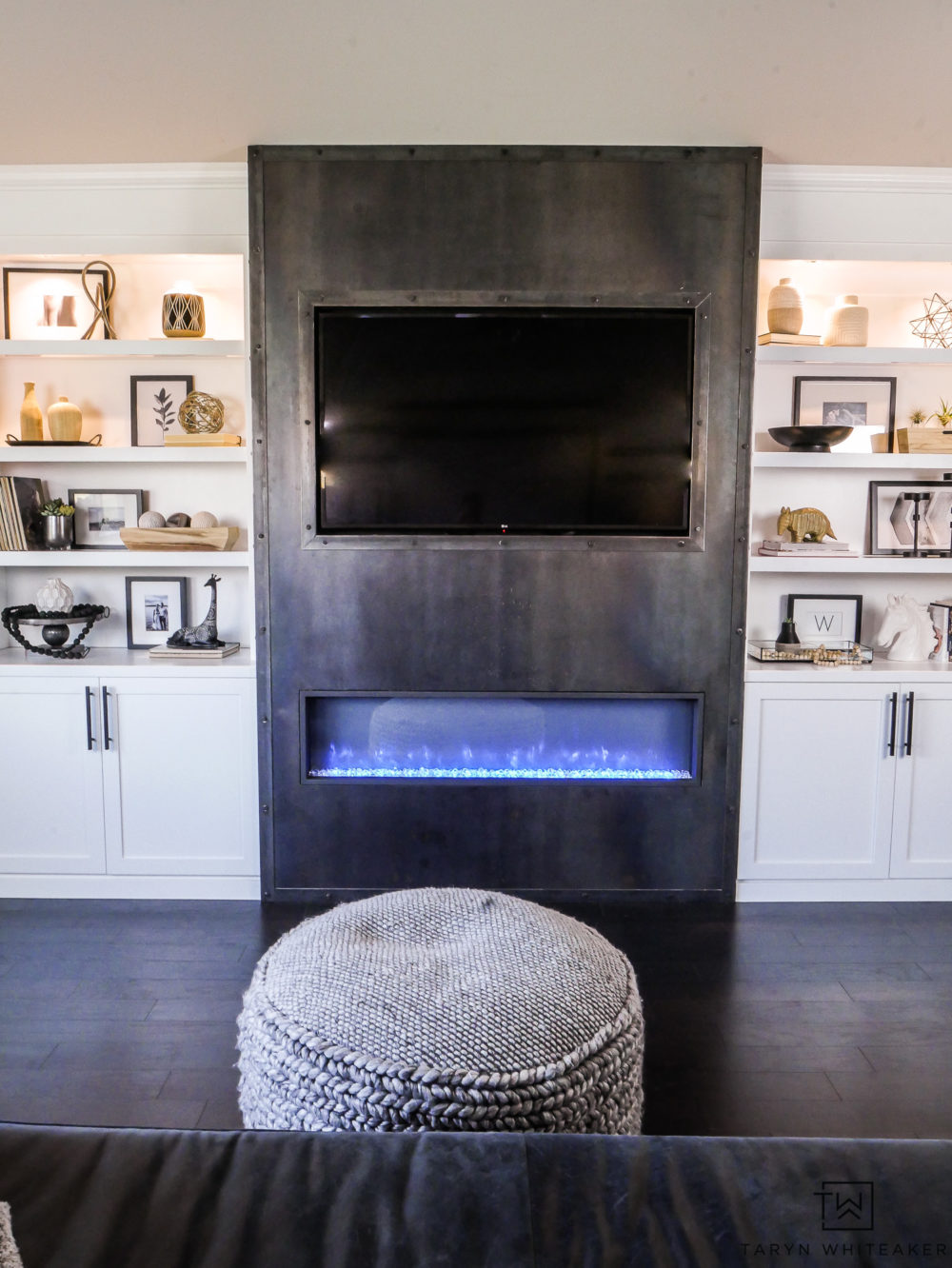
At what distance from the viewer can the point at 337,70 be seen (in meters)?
2.50

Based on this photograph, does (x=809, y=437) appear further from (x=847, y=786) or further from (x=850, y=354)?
(x=847, y=786)

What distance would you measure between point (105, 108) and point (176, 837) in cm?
236

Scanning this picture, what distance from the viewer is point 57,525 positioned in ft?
11.2

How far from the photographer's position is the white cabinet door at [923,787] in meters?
3.22

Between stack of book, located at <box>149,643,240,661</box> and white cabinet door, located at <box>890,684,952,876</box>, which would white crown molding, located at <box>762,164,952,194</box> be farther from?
stack of book, located at <box>149,643,240,661</box>

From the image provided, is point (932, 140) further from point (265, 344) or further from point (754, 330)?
point (265, 344)

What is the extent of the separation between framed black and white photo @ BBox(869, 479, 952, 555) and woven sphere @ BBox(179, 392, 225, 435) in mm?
2517

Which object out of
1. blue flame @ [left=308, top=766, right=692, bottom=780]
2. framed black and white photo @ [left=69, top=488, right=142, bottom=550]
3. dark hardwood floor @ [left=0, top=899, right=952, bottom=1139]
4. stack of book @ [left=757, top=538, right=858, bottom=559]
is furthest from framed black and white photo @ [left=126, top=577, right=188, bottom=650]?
stack of book @ [left=757, top=538, right=858, bottom=559]

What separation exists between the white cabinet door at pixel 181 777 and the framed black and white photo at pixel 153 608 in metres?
0.45

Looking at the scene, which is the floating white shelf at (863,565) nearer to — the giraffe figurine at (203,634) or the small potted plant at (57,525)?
the giraffe figurine at (203,634)

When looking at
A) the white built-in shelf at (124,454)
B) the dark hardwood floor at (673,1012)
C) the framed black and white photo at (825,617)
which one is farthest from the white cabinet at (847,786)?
the white built-in shelf at (124,454)

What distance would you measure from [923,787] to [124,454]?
3.08 m

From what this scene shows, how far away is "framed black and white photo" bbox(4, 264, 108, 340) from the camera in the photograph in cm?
347

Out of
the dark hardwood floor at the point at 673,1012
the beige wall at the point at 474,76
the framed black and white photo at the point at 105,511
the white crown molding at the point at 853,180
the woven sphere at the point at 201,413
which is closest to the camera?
the dark hardwood floor at the point at 673,1012
